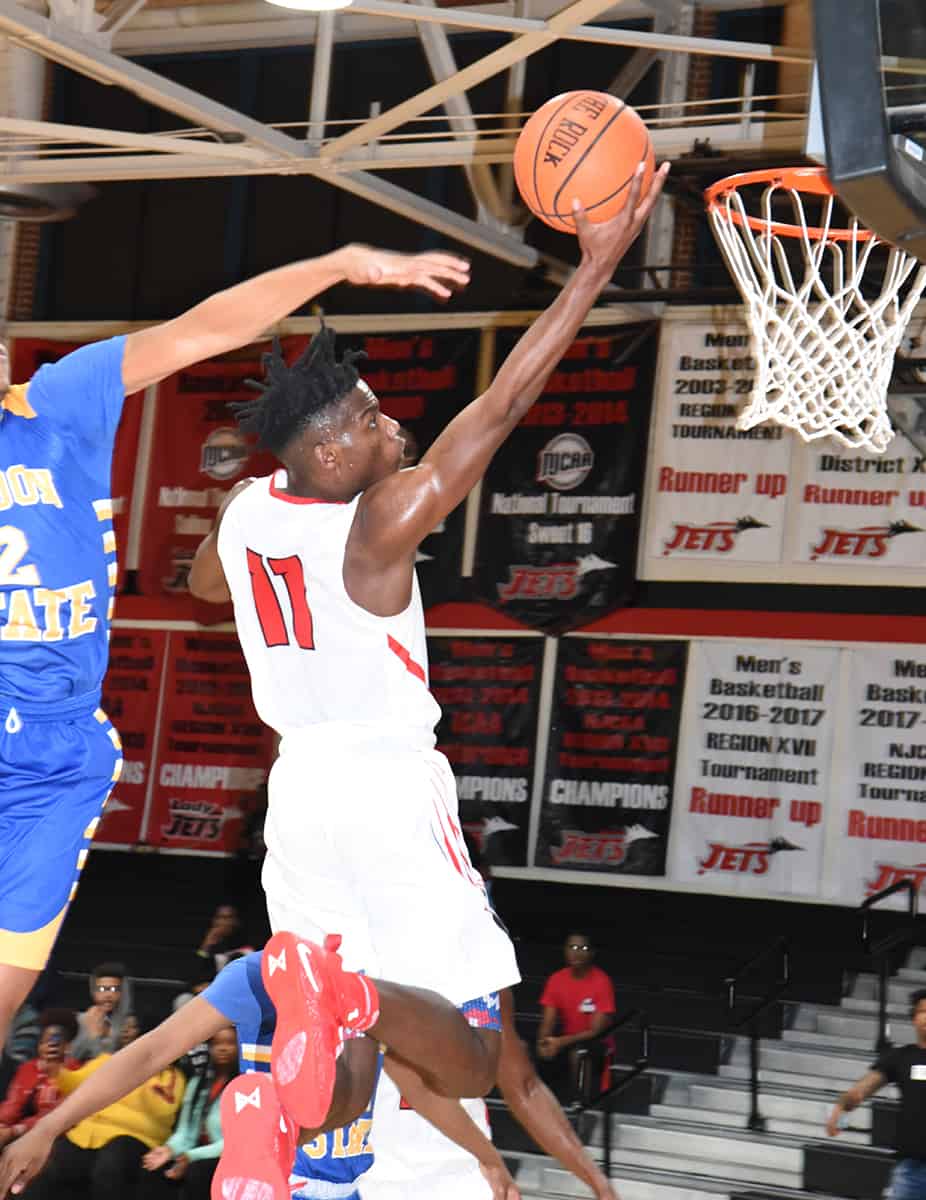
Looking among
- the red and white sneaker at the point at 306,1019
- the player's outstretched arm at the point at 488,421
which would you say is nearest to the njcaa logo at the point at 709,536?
the player's outstretched arm at the point at 488,421

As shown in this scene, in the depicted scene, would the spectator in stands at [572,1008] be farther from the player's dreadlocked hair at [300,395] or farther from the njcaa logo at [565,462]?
the player's dreadlocked hair at [300,395]

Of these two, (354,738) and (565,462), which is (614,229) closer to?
(354,738)

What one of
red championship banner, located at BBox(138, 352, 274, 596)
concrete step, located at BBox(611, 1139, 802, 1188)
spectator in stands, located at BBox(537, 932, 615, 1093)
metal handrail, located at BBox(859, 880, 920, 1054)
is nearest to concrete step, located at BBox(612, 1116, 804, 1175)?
concrete step, located at BBox(611, 1139, 802, 1188)

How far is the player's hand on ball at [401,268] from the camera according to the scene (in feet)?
13.1

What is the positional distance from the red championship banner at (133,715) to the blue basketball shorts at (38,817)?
11004mm

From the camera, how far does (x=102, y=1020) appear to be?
29.5ft

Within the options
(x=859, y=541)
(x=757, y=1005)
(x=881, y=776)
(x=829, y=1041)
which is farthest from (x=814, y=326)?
(x=881, y=776)

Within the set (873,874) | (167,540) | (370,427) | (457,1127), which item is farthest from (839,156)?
(167,540)

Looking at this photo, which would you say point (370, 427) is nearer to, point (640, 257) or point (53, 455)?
point (53, 455)

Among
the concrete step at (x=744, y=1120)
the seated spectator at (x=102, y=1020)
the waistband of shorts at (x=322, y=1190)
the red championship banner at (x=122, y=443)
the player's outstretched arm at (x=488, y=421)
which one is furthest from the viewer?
the red championship banner at (x=122, y=443)

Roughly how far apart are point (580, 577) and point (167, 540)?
12.7 feet

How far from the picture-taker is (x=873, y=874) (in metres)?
12.4

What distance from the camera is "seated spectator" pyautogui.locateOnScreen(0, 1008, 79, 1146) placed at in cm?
852

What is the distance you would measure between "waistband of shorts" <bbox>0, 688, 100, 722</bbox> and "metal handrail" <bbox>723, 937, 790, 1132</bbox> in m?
6.56
